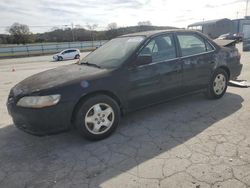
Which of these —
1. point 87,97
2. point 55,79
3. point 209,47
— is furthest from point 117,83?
Result: point 209,47

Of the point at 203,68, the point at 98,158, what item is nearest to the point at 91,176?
the point at 98,158

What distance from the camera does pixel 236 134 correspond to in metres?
3.46

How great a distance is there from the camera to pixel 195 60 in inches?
179

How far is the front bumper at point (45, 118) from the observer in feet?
10.2

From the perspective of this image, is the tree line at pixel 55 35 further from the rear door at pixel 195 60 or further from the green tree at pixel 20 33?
the rear door at pixel 195 60

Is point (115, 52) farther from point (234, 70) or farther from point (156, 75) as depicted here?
point (234, 70)

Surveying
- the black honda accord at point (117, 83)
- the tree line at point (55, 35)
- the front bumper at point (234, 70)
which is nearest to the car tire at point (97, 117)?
the black honda accord at point (117, 83)

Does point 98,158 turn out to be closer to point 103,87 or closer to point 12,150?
point 103,87

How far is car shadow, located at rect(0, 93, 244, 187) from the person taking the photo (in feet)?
8.87

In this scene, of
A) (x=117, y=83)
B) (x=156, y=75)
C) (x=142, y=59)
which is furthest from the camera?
(x=156, y=75)

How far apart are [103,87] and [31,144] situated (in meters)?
1.43

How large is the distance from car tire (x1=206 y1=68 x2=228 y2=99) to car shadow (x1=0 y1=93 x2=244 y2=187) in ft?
1.53

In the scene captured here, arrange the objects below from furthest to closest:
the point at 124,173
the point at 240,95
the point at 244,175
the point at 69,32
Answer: the point at 69,32, the point at 240,95, the point at 124,173, the point at 244,175

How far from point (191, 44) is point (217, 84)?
45.0 inches
